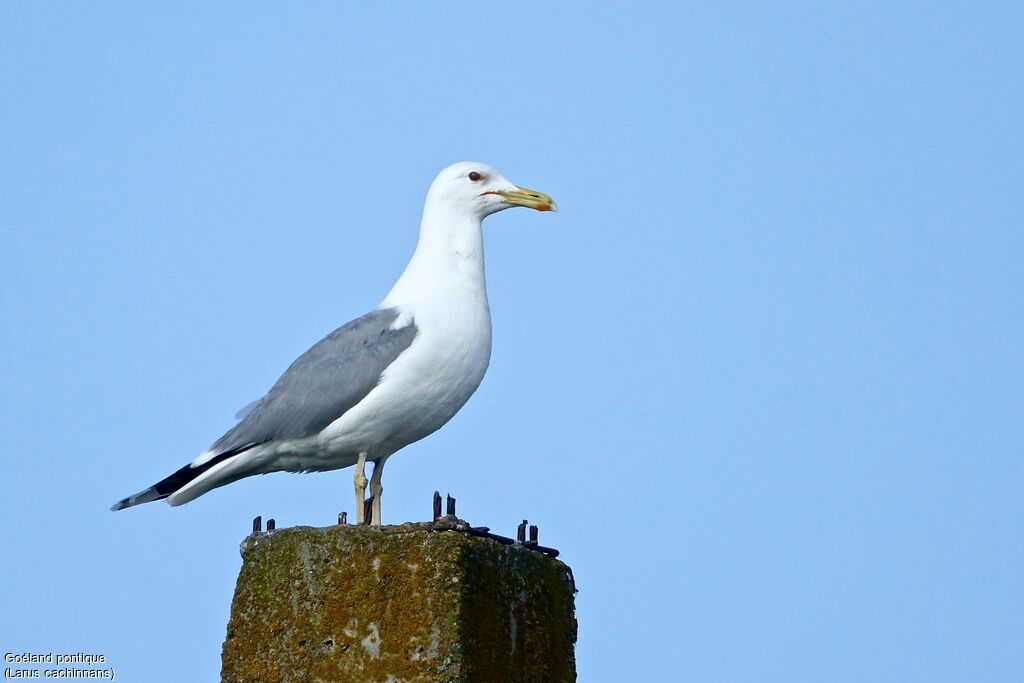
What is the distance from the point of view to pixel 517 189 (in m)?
9.99

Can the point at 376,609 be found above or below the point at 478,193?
below

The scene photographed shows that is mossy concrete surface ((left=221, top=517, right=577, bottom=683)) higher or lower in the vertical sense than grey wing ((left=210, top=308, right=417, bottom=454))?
lower

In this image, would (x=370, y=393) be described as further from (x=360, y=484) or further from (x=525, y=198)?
(x=525, y=198)

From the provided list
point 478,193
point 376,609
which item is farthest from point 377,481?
point 376,609

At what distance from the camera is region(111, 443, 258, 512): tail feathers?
29.5 feet

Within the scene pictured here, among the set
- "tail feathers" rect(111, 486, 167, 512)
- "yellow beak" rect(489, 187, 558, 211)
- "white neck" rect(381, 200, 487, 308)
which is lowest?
"tail feathers" rect(111, 486, 167, 512)

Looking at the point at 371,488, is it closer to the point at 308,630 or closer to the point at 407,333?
the point at 407,333

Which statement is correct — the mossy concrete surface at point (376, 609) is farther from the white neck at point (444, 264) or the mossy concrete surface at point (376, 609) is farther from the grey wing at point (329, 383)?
the white neck at point (444, 264)

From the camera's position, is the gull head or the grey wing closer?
the grey wing

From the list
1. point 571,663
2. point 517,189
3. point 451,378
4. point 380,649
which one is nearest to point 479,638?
point 380,649

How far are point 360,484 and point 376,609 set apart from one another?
261 centimetres

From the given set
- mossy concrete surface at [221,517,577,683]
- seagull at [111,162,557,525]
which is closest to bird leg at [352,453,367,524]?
seagull at [111,162,557,525]

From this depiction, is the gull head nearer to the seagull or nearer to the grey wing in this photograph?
the seagull

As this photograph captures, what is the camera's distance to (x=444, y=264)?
9508 millimetres
